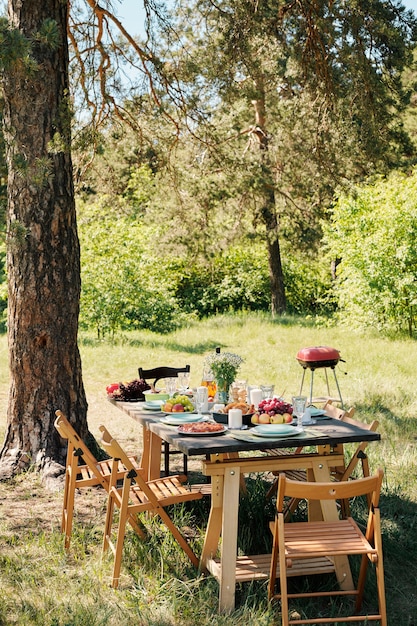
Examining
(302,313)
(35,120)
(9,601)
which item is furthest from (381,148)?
(302,313)

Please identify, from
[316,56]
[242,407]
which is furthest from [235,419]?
[316,56]

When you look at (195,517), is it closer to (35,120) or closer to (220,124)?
(35,120)

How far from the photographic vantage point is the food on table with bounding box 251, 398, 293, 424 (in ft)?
13.9

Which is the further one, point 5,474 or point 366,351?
point 366,351

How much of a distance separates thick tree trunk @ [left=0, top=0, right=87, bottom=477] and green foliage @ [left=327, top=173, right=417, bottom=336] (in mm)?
8579

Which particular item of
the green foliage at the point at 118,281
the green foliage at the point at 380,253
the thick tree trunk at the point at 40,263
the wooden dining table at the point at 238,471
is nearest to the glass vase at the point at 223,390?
the wooden dining table at the point at 238,471

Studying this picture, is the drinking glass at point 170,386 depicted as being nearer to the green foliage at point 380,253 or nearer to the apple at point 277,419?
the apple at point 277,419

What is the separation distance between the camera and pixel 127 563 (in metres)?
4.17

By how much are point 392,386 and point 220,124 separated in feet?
26.1

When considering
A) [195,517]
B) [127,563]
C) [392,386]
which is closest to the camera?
[127,563]

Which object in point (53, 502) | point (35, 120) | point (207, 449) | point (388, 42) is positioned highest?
point (388, 42)

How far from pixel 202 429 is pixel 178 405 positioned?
668mm

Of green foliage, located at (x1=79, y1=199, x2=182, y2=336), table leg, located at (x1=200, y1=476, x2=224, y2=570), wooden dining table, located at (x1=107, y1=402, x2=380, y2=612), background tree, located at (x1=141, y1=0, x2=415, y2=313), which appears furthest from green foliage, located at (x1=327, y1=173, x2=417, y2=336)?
table leg, located at (x1=200, y1=476, x2=224, y2=570)

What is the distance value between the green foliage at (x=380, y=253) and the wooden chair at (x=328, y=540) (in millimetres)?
10247
